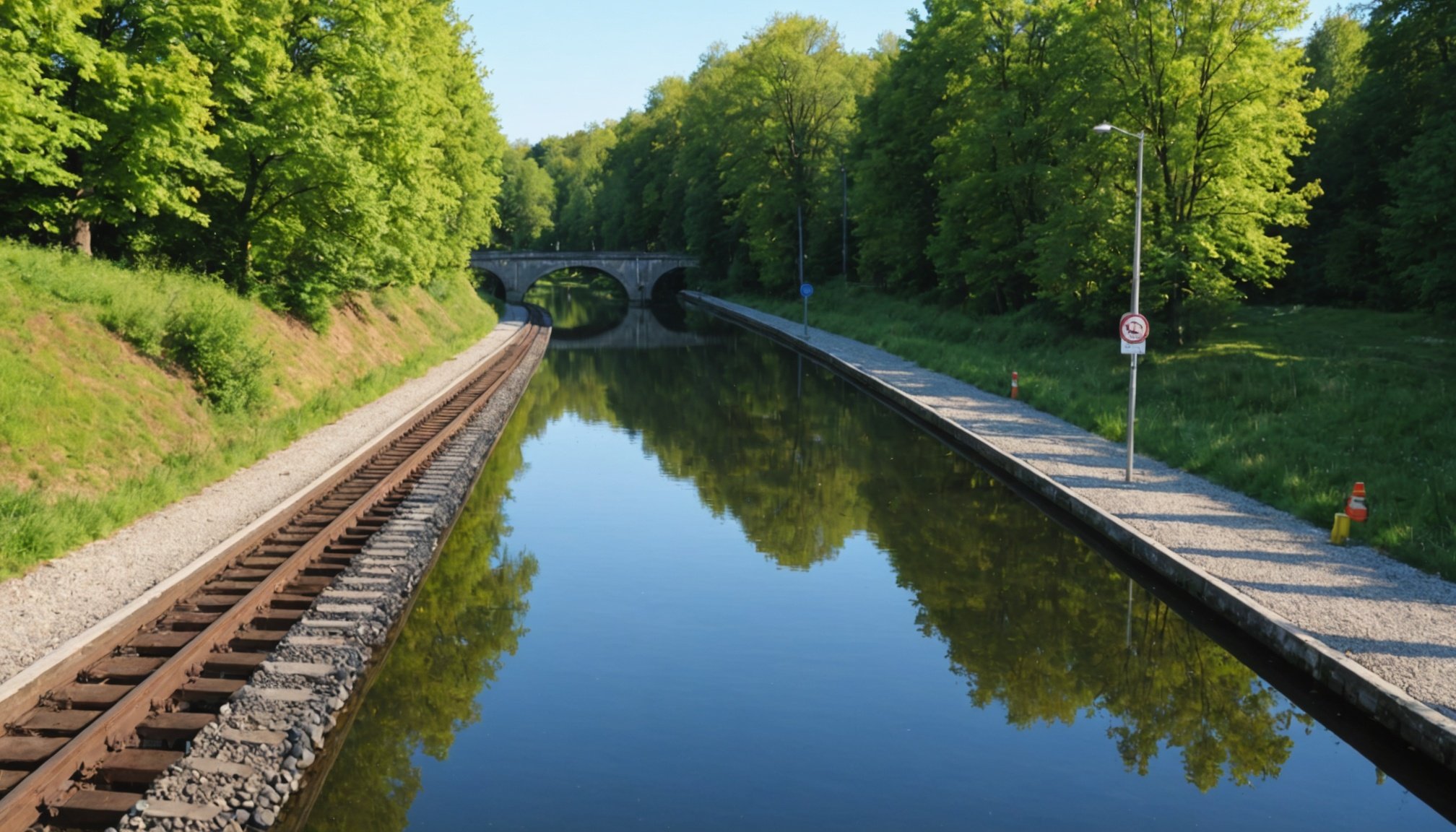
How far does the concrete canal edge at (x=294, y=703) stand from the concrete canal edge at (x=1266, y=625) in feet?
29.9

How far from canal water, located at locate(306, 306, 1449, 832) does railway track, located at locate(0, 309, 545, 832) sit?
1301 millimetres

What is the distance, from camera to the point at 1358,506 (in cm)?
1480

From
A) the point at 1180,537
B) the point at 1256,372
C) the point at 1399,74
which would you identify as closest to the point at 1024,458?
the point at 1180,537

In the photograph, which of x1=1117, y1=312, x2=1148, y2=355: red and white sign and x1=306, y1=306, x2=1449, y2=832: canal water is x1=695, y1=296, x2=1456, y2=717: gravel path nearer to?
x1=306, y1=306, x2=1449, y2=832: canal water

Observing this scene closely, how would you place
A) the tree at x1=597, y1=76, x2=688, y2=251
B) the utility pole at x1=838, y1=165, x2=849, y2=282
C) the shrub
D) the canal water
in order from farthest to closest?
1. the tree at x1=597, y1=76, x2=688, y2=251
2. the utility pole at x1=838, y1=165, x2=849, y2=282
3. the shrub
4. the canal water

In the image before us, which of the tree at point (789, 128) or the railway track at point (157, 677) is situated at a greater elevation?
the tree at point (789, 128)

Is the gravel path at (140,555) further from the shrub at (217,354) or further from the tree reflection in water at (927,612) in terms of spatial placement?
the tree reflection in water at (927,612)

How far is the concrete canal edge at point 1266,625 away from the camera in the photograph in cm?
906

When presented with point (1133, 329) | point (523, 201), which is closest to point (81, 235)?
point (1133, 329)

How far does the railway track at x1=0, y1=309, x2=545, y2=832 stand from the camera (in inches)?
305

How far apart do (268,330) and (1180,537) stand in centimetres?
2109

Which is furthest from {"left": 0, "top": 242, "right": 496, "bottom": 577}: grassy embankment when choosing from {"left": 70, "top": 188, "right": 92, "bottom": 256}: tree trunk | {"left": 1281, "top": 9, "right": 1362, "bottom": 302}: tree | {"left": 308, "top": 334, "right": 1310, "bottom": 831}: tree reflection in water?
{"left": 1281, "top": 9, "right": 1362, "bottom": 302}: tree

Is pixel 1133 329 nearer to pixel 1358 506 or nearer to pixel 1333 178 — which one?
pixel 1358 506

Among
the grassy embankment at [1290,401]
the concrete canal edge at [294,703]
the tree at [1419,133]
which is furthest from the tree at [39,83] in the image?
the tree at [1419,133]
